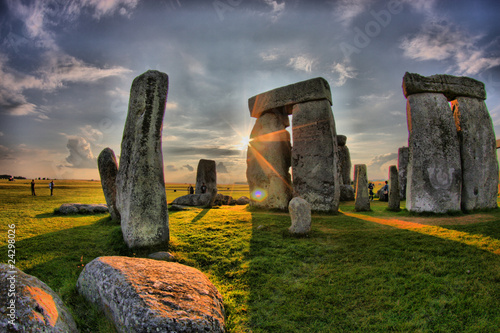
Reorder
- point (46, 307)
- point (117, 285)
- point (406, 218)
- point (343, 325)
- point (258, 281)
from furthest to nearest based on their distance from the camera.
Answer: point (406, 218)
point (258, 281)
point (343, 325)
point (117, 285)
point (46, 307)

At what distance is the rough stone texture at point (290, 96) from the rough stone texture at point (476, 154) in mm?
5586

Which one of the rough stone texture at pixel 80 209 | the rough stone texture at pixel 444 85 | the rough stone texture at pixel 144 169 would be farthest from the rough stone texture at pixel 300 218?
the rough stone texture at pixel 80 209

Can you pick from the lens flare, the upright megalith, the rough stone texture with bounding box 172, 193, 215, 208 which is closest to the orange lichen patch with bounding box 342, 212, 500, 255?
the lens flare

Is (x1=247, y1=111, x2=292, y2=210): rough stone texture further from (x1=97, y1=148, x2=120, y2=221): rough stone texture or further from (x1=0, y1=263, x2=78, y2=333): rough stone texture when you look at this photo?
(x1=0, y1=263, x2=78, y2=333): rough stone texture

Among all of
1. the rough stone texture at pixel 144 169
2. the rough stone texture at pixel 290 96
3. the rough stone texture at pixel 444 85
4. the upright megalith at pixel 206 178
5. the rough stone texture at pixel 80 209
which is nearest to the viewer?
the rough stone texture at pixel 144 169

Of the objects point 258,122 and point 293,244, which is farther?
point 258,122

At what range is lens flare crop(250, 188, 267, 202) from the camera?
1345 cm

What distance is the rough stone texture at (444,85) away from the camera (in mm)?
10656

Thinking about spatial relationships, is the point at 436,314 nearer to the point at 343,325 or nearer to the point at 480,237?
the point at 343,325

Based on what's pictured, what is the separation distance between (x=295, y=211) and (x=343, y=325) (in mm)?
3911

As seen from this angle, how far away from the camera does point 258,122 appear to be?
14328 mm

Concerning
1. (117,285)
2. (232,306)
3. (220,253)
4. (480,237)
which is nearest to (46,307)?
(117,285)

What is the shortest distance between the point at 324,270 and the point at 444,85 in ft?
33.9

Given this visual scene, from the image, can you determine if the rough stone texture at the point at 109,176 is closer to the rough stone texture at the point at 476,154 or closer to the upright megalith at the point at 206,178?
the upright megalith at the point at 206,178
